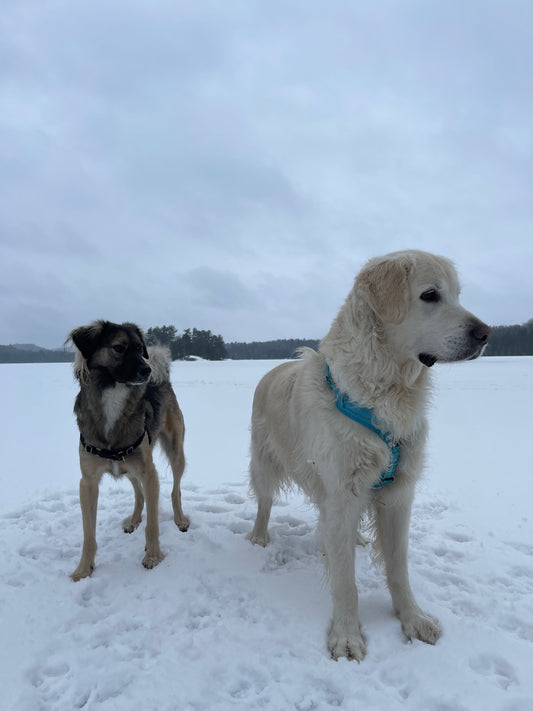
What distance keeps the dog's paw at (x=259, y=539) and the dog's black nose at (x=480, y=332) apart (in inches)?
96.7

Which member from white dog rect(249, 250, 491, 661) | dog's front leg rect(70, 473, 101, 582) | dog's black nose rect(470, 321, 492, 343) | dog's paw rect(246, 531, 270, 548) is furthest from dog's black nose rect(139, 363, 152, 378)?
dog's black nose rect(470, 321, 492, 343)

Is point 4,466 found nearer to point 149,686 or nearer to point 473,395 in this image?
point 149,686

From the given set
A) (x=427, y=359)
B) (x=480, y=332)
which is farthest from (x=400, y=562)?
(x=480, y=332)

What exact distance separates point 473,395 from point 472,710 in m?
13.3

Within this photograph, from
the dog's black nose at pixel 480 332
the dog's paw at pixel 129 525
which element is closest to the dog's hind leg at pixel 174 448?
the dog's paw at pixel 129 525

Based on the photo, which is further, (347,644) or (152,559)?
(152,559)

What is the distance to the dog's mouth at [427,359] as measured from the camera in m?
2.47

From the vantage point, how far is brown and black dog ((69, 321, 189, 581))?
338 cm

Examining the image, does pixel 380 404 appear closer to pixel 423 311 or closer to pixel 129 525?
pixel 423 311

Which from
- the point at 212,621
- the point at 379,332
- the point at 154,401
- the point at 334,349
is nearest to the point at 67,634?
the point at 212,621

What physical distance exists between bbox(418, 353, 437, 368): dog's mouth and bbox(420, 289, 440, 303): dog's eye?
1.06 feet

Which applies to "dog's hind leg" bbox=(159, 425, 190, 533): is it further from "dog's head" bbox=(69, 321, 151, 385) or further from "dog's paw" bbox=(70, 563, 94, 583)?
"dog's paw" bbox=(70, 563, 94, 583)

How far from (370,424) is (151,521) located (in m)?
2.04

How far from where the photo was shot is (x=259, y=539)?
12.1ft
